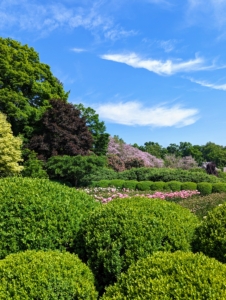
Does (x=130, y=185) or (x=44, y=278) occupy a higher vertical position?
(x=130, y=185)

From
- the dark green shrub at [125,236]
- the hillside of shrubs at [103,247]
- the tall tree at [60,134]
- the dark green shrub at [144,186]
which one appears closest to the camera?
the hillside of shrubs at [103,247]

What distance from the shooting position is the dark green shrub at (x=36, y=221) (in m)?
4.04

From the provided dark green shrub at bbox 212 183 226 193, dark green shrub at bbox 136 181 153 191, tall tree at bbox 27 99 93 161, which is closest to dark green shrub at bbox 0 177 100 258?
dark green shrub at bbox 212 183 226 193

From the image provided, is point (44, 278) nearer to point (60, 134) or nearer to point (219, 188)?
point (219, 188)

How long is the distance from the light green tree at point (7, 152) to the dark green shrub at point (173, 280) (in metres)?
16.3

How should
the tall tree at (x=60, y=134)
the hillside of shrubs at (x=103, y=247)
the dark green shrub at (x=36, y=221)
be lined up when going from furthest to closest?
1. the tall tree at (x=60, y=134)
2. the dark green shrub at (x=36, y=221)
3. the hillside of shrubs at (x=103, y=247)

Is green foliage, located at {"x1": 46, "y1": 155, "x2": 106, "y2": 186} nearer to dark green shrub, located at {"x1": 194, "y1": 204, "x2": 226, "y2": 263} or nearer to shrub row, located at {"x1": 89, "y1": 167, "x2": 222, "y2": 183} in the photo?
shrub row, located at {"x1": 89, "y1": 167, "x2": 222, "y2": 183}

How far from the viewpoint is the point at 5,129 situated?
1880cm

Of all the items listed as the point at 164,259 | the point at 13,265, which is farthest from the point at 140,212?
the point at 13,265

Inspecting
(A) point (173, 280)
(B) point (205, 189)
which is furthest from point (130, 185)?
(A) point (173, 280)

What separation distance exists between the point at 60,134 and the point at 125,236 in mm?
19051

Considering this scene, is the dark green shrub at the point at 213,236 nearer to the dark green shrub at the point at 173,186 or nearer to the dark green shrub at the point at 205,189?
the dark green shrub at the point at 205,189

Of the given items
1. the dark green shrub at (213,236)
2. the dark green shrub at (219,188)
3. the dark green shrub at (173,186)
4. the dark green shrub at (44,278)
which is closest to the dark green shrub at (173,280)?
the dark green shrub at (44,278)

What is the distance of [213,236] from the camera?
364 cm
